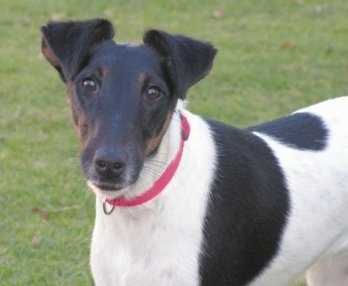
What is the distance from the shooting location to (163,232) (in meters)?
4.01

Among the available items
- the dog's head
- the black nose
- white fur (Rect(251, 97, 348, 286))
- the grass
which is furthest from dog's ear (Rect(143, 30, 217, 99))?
the grass

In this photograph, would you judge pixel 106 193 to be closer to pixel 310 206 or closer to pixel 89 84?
pixel 89 84

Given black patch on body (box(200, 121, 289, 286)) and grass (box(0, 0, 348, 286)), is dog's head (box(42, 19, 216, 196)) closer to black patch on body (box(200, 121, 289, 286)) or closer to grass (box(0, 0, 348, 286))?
black patch on body (box(200, 121, 289, 286))

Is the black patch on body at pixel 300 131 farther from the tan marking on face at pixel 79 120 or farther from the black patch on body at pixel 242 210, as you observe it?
the tan marking on face at pixel 79 120

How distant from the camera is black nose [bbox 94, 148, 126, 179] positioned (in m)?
3.62

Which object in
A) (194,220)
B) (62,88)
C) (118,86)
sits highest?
(118,86)

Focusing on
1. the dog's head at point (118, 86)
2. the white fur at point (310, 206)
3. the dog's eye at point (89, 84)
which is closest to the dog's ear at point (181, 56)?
the dog's head at point (118, 86)

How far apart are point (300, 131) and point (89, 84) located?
1.16m

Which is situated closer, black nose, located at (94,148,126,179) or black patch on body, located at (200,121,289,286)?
black nose, located at (94,148,126,179)

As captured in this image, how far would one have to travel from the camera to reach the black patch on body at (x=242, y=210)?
4117mm

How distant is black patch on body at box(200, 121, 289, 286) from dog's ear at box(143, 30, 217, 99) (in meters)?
0.35

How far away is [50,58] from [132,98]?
1.62 ft

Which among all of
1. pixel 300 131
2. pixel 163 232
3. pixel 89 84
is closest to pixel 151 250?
pixel 163 232

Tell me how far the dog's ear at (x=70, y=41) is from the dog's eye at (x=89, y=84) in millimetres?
78
